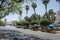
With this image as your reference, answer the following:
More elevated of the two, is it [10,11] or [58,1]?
[58,1]

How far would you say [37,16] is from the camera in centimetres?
8275

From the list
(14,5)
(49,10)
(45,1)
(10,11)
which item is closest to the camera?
(14,5)

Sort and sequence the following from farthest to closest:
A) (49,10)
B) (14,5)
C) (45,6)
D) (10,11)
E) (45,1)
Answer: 1. (49,10)
2. (45,6)
3. (45,1)
4. (10,11)
5. (14,5)

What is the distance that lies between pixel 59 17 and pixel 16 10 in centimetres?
5772

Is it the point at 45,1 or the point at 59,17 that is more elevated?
the point at 45,1

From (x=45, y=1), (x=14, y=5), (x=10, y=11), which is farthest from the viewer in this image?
(x=45, y=1)

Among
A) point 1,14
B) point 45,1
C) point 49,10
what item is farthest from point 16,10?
point 49,10

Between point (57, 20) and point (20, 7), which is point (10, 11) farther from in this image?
point (57, 20)

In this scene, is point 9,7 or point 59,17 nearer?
point 9,7

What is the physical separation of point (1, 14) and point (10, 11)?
2.55 metres

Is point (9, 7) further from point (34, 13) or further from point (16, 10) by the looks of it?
point (34, 13)

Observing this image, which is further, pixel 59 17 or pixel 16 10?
pixel 59 17

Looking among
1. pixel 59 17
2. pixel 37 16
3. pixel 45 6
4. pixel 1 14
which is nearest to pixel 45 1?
pixel 45 6

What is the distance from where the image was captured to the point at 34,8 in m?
89.2
